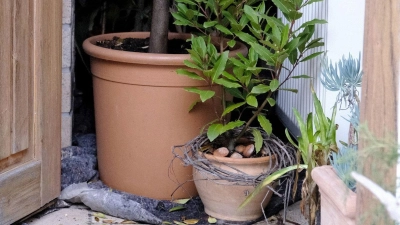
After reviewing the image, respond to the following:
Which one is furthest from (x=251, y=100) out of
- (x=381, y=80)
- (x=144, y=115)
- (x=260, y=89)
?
(x=381, y=80)

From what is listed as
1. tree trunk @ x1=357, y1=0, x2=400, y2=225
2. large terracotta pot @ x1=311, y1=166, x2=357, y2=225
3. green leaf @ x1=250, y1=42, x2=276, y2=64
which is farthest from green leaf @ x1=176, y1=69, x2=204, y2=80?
tree trunk @ x1=357, y1=0, x2=400, y2=225

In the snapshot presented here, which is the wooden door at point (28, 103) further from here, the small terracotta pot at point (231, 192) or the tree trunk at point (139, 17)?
the tree trunk at point (139, 17)

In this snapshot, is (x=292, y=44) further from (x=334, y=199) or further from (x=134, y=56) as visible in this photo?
(x=334, y=199)

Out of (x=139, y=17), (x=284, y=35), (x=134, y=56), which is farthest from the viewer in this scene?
(x=139, y=17)

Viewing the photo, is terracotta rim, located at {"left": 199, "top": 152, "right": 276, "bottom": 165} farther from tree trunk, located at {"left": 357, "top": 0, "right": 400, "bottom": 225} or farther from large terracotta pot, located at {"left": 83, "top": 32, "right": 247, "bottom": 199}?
tree trunk, located at {"left": 357, "top": 0, "right": 400, "bottom": 225}

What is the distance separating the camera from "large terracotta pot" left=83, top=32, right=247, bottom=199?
7.52 feet

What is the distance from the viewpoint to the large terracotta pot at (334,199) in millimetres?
1290

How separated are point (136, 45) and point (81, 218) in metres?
0.78

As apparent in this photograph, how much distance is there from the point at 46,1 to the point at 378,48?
1337 millimetres

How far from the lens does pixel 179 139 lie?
7.78 feet

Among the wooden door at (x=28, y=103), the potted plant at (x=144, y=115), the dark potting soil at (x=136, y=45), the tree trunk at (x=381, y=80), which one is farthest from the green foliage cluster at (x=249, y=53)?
the tree trunk at (x=381, y=80)

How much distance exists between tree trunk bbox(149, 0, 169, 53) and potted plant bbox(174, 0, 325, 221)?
0.17m

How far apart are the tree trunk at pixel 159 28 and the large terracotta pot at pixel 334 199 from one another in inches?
43.7

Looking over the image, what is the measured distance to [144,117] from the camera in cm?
235
